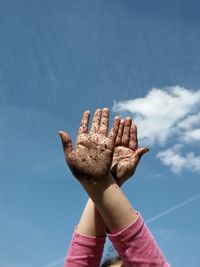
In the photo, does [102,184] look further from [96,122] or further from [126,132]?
[126,132]

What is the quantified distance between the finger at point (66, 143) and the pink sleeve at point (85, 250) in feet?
2.50

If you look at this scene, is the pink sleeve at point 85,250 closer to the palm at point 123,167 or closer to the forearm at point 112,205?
the palm at point 123,167

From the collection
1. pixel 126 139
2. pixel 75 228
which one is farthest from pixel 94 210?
pixel 126 139

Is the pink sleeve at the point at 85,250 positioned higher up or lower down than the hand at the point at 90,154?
lower down

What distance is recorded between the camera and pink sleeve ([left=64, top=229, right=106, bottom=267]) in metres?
2.91

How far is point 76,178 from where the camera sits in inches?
93.9

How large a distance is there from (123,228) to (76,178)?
34cm

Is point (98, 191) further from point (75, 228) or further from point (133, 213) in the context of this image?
point (75, 228)

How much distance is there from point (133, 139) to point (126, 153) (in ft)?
0.50

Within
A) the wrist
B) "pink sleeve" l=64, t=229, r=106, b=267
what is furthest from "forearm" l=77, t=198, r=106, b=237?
the wrist

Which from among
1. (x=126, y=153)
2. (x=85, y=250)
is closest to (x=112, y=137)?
(x=126, y=153)

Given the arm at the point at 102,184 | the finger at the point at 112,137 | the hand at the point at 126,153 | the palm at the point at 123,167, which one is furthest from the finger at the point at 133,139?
the arm at the point at 102,184

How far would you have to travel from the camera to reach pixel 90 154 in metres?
2.36

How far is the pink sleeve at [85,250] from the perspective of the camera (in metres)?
2.91
